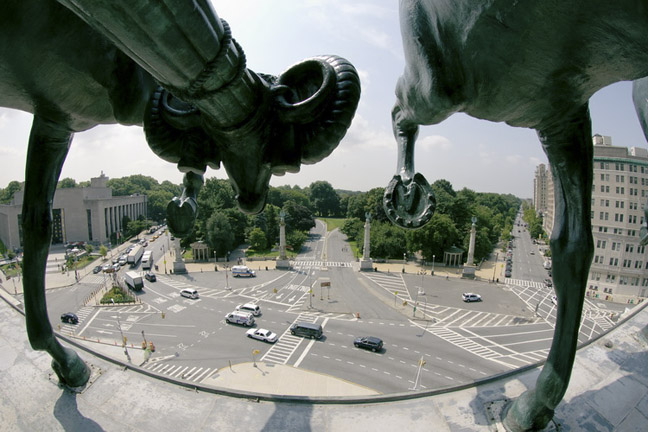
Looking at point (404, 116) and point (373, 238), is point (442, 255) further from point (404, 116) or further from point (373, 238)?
point (404, 116)

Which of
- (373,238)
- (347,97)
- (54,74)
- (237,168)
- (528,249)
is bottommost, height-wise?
(528,249)

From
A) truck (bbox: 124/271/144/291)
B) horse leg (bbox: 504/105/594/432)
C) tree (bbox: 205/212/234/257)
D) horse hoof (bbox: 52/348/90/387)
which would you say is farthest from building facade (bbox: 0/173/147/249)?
horse leg (bbox: 504/105/594/432)

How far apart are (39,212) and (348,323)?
790 inches

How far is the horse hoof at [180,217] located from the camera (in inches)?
143

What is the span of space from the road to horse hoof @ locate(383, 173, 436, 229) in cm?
1237

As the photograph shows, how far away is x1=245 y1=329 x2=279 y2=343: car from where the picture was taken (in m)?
19.6

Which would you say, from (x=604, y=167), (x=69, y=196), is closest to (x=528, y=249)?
(x=604, y=167)

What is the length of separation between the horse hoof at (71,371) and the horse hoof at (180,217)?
3756 mm

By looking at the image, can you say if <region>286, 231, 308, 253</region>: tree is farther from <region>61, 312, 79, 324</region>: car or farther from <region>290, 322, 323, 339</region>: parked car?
<region>61, 312, 79, 324</region>: car

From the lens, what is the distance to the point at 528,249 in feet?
189

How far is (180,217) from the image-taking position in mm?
3645

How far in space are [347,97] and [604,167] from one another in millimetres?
37971

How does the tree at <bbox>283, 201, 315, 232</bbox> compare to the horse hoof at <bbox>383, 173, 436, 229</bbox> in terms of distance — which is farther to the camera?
the tree at <bbox>283, 201, 315, 232</bbox>

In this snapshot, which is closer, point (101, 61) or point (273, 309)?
point (101, 61)
